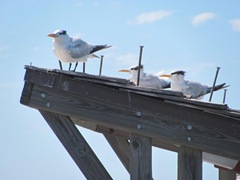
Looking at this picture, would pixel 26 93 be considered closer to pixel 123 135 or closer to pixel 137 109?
pixel 137 109

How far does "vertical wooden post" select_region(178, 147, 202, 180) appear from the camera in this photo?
4.48 meters

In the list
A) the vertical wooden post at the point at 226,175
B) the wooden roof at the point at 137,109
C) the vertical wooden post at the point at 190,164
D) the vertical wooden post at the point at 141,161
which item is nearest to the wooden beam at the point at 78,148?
the wooden roof at the point at 137,109

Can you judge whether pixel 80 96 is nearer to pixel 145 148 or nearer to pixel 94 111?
pixel 94 111

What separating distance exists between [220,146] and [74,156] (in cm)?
122

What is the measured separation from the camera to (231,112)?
444 centimetres

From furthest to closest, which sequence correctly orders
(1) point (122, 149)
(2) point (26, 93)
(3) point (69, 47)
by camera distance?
(3) point (69, 47) < (1) point (122, 149) < (2) point (26, 93)

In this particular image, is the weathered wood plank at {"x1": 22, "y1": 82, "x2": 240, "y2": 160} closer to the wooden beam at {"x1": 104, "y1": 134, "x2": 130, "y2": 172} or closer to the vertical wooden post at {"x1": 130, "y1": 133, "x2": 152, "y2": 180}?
the vertical wooden post at {"x1": 130, "y1": 133, "x2": 152, "y2": 180}

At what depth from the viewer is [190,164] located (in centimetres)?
450

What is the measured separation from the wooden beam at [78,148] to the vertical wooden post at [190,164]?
0.62m

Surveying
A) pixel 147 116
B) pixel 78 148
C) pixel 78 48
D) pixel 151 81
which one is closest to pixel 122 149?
pixel 78 48

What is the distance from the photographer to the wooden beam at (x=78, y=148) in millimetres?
4641

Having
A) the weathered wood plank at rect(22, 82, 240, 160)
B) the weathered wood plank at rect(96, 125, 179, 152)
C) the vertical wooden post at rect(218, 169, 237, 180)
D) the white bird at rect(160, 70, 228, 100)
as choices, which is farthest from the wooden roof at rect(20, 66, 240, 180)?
the white bird at rect(160, 70, 228, 100)

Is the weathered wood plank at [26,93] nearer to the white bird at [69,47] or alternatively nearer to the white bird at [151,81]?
the white bird at [69,47]

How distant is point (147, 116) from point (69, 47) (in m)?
2.58
